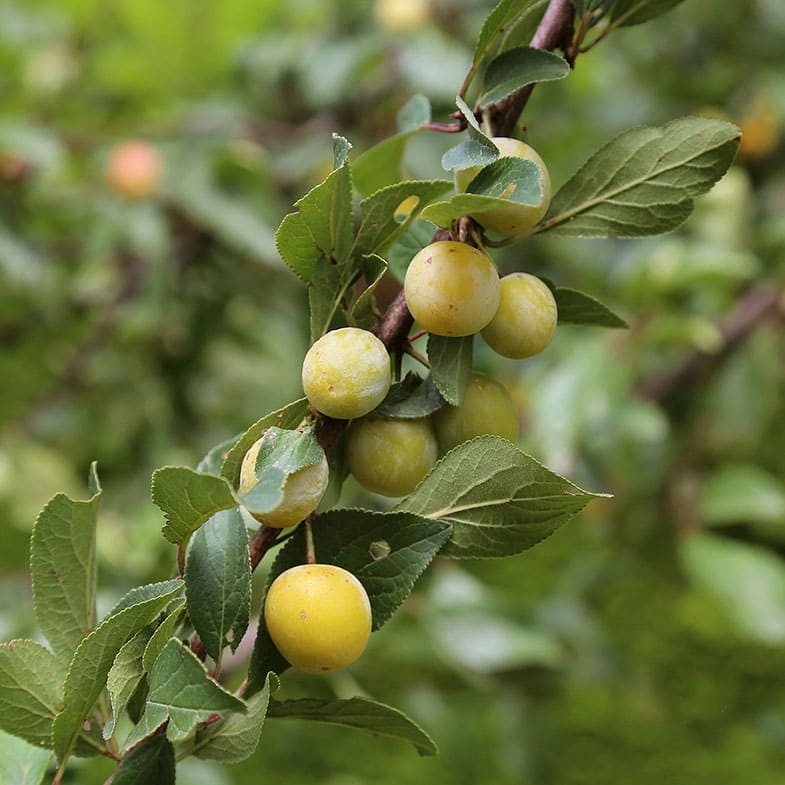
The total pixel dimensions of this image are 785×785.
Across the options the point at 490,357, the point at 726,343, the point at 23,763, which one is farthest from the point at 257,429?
the point at 726,343

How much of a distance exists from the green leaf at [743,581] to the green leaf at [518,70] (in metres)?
0.61

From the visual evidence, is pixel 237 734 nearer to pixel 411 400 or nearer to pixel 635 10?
pixel 411 400

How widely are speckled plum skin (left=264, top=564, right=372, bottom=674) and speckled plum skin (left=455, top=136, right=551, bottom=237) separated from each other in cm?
10

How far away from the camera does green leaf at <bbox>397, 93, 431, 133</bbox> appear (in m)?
0.32

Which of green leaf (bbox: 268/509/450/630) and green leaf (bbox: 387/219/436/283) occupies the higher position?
green leaf (bbox: 387/219/436/283)

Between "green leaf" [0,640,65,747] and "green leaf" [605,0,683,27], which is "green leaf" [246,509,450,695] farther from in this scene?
"green leaf" [605,0,683,27]

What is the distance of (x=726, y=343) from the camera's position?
804 mm

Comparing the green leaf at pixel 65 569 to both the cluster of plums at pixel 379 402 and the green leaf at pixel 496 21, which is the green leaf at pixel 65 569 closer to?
the cluster of plums at pixel 379 402

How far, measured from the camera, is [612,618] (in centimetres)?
120

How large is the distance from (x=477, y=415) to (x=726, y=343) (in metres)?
0.57

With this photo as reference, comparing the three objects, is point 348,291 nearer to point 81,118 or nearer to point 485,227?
point 485,227

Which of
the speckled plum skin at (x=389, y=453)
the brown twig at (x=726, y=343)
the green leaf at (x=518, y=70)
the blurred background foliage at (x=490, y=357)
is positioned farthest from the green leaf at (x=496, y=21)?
the brown twig at (x=726, y=343)

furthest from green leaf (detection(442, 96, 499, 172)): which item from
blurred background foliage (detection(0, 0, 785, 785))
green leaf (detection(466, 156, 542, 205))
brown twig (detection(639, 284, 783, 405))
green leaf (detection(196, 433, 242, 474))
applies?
brown twig (detection(639, 284, 783, 405))

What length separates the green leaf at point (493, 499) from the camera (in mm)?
263
